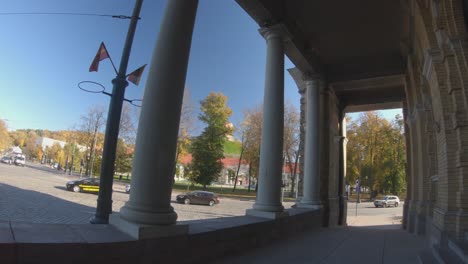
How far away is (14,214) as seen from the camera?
11688 mm

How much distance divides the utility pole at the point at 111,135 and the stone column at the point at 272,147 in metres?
3.50

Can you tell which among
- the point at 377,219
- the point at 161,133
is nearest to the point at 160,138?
the point at 161,133

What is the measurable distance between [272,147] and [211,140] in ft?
128

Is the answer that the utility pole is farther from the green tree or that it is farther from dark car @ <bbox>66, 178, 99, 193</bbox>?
the green tree

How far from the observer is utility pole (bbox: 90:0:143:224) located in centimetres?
547

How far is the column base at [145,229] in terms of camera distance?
3982mm

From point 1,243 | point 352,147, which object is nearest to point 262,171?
point 1,243

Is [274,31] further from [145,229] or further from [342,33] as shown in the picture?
[145,229]

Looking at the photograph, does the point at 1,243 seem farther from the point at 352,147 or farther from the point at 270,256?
the point at 352,147

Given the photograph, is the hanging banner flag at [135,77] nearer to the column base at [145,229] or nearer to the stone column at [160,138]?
the stone column at [160,138]

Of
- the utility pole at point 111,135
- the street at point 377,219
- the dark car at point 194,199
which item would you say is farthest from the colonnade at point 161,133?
the dark car at point 194,199

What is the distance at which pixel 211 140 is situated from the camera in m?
46.7

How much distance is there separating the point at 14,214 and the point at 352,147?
4285 centimetres

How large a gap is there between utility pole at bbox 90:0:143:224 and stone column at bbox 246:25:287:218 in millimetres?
3497
